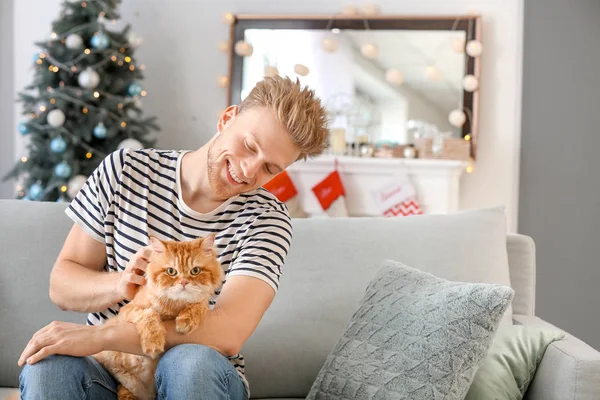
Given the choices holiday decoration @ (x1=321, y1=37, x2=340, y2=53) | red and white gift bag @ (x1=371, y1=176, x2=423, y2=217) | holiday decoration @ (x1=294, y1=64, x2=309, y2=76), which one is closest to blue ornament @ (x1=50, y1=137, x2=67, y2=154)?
holiday decoration @ (x1=294, y1=64, x2=309, y2=76)

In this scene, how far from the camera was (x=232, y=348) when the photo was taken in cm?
145

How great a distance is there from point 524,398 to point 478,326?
27 centimetres

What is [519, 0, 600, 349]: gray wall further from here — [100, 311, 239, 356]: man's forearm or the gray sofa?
[100, 311, 239, 356]: man's forearm

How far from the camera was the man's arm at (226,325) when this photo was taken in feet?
4.36

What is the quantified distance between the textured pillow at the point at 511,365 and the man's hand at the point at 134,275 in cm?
80

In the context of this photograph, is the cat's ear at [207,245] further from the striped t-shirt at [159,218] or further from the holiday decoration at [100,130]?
the holiday decoration at [100,130]

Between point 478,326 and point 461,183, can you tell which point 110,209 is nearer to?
point 478,326

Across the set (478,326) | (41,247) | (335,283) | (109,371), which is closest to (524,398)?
(478,326)

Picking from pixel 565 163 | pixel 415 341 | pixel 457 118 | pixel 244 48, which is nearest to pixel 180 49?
pixel 244 48

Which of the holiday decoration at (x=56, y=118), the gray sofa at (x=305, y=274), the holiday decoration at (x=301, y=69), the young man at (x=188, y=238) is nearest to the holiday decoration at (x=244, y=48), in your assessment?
the holiday decoration at (x=301, y=69)

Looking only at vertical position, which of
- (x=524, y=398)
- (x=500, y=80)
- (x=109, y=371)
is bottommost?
(x=524, y=398)

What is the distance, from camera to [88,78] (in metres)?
4.04

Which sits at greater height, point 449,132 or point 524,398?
point 449,132

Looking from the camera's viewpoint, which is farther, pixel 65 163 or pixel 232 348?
pixel 65 163
